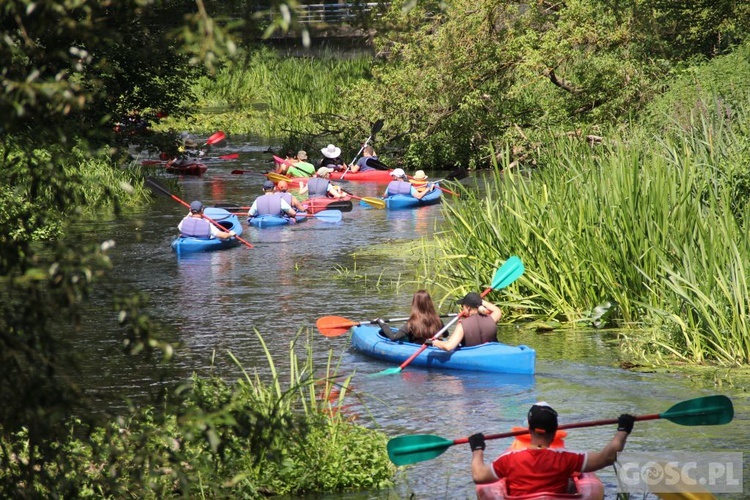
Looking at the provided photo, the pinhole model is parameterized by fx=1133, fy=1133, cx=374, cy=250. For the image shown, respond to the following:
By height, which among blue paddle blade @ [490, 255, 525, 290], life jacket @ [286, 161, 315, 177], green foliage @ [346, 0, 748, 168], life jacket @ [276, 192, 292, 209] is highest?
green foliage @ [346, 0, 748, 168]

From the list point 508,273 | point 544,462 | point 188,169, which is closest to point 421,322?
point 508,273

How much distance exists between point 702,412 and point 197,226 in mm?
12023

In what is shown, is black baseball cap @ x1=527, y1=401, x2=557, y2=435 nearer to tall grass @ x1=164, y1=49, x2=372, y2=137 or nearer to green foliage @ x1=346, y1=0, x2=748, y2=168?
green foliage @ x1=346, y1=0, x2=748, y2=168

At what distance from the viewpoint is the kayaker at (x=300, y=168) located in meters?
25.0

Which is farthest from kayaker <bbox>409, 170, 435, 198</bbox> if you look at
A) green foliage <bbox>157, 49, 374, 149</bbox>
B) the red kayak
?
green foliage <bbox>157, 49, 374, 149</bbox>

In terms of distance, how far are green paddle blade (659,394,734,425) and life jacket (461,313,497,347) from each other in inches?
158

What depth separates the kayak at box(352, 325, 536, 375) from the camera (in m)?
10.1

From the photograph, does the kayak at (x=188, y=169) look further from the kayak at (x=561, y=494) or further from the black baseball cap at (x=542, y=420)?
the black baseball cap at (x=542, y=420)

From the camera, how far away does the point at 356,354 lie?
11219mm

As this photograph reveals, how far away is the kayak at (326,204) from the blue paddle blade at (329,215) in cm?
46

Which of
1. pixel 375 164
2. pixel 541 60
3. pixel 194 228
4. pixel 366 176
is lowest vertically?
pixel 194 228

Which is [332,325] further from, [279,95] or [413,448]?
[279,95]

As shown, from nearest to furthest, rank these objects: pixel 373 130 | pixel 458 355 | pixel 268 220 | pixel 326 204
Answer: pixel 458 355 < pixel 268 220 < pixel 326 204 < pixel 373 130

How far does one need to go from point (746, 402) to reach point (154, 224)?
1320 centimetres
